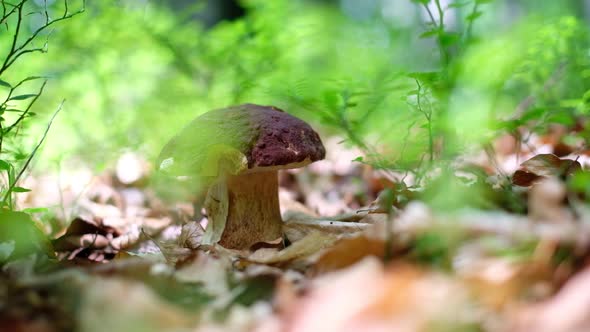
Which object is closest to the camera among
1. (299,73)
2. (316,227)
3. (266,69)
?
(316,227)

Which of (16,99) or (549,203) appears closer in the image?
(549,203)

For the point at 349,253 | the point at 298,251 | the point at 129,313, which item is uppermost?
the point at 129,313

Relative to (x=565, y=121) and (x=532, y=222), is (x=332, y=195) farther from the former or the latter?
(x=532, y=222)

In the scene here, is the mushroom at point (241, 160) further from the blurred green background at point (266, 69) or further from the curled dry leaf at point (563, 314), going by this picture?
the curled dry leaf at point (563, 314)

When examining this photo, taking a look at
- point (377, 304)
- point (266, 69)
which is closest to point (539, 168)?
point (377, 304)

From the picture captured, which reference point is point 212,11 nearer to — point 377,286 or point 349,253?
point 349,253

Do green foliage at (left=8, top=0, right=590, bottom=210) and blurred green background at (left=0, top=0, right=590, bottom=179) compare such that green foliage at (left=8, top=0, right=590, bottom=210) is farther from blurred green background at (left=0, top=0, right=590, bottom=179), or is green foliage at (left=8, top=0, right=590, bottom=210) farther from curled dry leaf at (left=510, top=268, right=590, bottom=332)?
curled dry leaf at (left=510, top=268, right=590, bottom=332)

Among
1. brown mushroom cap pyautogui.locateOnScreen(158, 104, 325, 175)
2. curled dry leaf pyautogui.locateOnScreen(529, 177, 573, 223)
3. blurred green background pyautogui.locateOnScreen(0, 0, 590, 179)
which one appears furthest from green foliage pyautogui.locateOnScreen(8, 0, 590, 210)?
curled dry leaf pyautogui.locateOnScreen(529, 177, 573, 223)
